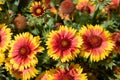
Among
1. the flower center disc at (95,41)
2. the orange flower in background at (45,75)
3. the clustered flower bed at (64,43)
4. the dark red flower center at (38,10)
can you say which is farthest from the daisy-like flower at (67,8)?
the orange flower in background at (45,75)

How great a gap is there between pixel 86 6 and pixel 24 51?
57 cm

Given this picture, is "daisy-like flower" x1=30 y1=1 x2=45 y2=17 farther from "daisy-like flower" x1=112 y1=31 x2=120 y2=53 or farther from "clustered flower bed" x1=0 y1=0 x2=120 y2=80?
"daisy-like flower" x1=112 y1=31 x2=120 y2=53

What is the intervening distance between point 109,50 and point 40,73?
44 cm

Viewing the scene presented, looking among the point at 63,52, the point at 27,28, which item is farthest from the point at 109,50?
the point at 27,28

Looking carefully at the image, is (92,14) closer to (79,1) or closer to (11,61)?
(79,1)

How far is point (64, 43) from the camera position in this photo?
2252 millimetres

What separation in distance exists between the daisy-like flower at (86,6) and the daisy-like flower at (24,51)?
0.45 m

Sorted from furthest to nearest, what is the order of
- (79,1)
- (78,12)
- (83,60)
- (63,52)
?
(79,1), (78,12), (83,60), (63,52)

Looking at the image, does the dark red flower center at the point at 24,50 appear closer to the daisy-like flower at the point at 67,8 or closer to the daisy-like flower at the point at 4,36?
the daisy-like flower at the point at 4,36

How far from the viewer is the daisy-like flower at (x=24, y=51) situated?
229cm

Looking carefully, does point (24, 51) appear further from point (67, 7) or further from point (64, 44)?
point (67, 7)

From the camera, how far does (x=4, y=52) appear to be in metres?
2.45

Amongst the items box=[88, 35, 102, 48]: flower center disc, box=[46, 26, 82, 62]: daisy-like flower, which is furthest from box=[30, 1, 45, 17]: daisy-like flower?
box=[88, 35, 102, 48]: flower center disc

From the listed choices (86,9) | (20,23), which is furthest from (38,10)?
(86,9)
